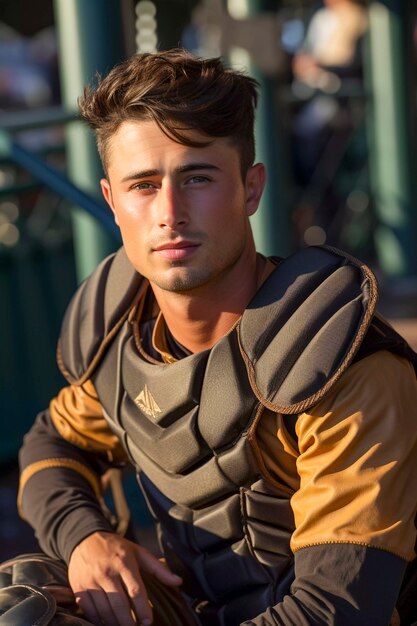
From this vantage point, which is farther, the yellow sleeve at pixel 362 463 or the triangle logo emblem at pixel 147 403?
the triangle logo emblem at pixel 147 403

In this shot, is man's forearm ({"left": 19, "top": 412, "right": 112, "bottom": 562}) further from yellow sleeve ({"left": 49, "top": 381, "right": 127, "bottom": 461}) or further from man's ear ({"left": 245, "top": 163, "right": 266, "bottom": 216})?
man's ear ({"left": 245, "top": 163, "right": 266, "bottom": 216})

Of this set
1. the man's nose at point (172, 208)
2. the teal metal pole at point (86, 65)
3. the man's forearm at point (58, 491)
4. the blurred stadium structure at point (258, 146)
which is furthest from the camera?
the blurred stadium structure at point (258, 146)

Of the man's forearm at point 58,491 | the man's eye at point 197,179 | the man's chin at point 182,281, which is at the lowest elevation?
the man's forearm at point 58,491

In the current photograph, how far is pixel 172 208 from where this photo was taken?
7.43 feet

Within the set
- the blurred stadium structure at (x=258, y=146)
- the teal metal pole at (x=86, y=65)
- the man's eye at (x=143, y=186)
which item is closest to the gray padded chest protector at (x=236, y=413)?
the man's eye at (x=143, y=186)

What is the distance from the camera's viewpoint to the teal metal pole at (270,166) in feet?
17.4

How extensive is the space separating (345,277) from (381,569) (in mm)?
565

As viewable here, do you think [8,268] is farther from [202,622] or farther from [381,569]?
[381,569]

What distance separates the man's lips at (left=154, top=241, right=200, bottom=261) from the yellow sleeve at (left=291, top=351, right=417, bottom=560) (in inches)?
16.7

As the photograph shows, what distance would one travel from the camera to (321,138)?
7.99m

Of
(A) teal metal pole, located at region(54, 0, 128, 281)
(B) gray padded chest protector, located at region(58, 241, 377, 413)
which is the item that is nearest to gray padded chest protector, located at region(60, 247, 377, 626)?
(B) gray padded chest protector, located at region(58, 241, 377, 413)

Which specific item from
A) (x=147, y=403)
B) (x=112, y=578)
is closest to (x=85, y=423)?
(x=147, y=403)

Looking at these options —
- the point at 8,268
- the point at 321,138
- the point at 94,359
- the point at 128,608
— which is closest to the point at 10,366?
the point at 8,268

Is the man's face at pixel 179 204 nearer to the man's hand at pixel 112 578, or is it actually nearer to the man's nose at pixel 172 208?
the man's nose at pixel 172 208
